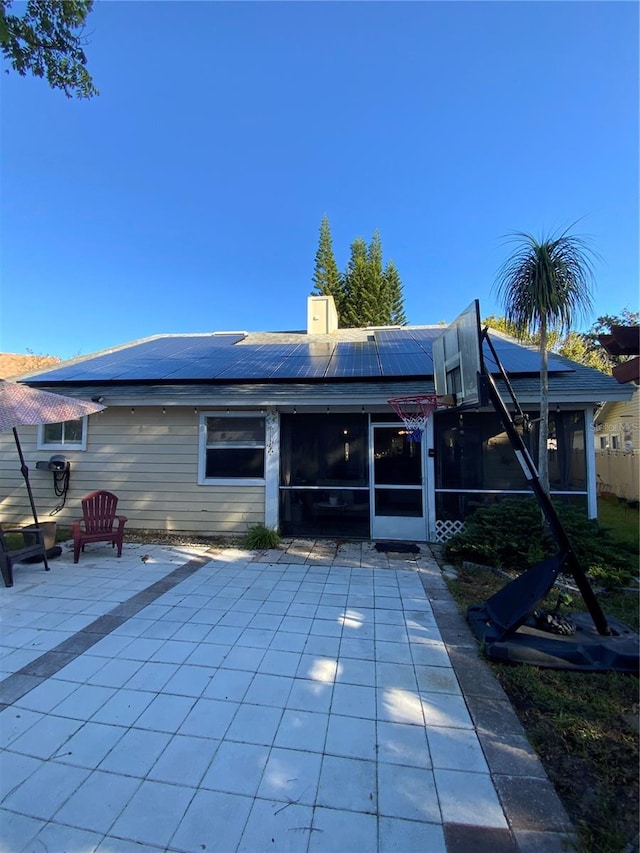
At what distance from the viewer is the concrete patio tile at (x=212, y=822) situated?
5.33ft

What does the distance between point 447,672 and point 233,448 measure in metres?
5.27

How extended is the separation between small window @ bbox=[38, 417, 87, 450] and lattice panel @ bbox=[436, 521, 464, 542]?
23.5ft

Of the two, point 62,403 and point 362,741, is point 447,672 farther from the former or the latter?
point 62,403

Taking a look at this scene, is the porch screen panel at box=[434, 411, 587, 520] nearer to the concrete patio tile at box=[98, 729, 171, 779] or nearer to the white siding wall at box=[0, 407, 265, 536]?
Result: the white siding wall at box=[0, 407, 265, 536]

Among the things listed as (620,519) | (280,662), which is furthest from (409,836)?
(620,519)

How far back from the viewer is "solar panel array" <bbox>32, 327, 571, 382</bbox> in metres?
7.06

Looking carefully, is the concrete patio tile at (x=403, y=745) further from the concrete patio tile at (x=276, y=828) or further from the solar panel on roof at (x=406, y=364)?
the solar panel on roof at (x=406, y=364)

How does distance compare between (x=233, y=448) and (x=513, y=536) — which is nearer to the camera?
(x=513, y=536)

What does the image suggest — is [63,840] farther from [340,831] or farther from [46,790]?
[340,831]

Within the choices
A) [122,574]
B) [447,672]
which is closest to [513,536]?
[447,672]

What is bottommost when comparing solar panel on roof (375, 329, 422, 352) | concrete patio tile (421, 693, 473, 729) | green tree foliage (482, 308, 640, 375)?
concrete patio tile (421, 693, 473, 729)

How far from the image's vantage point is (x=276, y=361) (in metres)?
8.19

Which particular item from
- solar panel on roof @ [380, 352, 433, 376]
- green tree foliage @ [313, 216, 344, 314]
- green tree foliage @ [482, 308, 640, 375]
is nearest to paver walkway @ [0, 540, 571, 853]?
solar panel on roof @ [380, 352, 433, 376]

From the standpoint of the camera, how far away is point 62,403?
5.43m
